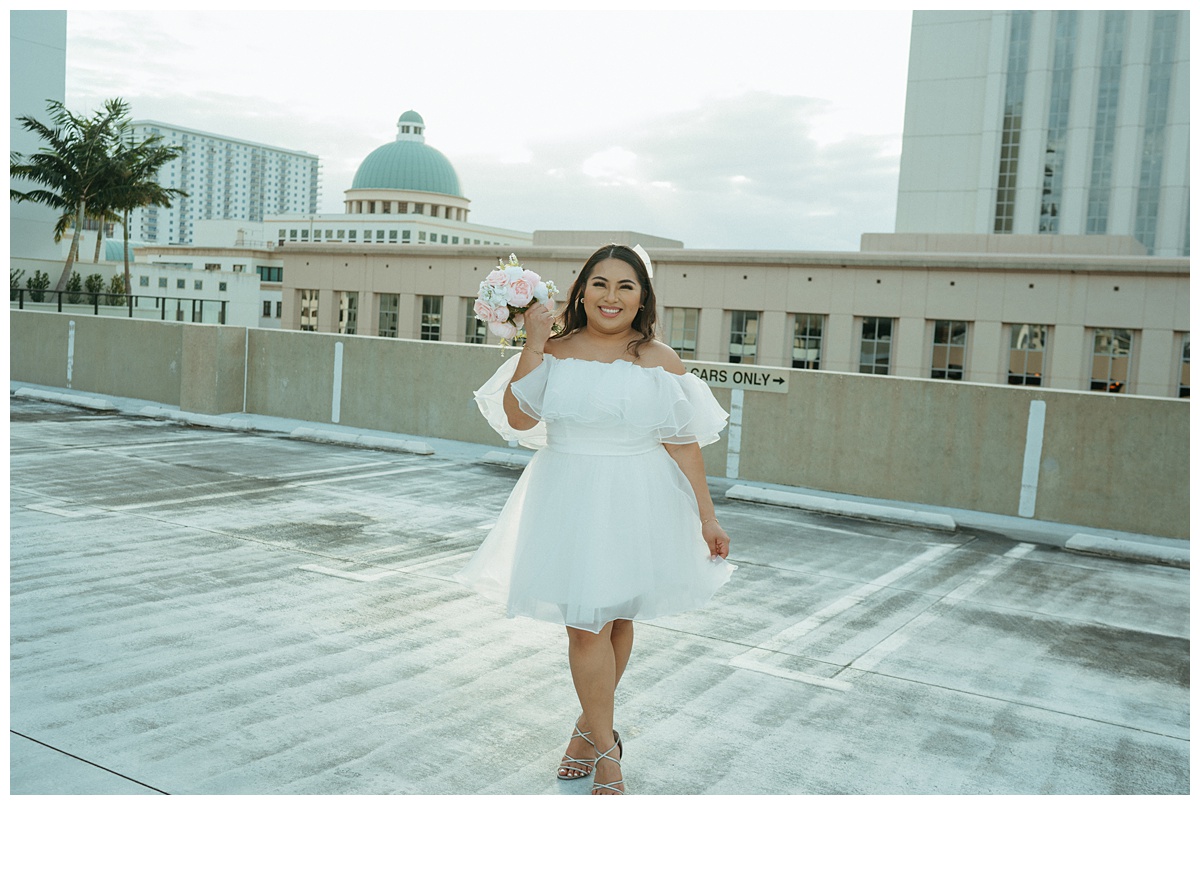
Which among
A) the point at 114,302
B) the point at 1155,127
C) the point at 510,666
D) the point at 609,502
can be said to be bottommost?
the point at 510,666

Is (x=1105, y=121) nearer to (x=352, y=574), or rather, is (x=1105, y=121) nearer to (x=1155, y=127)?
(x=1155, y=127)

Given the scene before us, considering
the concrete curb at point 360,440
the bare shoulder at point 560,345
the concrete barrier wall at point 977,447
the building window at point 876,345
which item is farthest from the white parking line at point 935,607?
the building window at point 876,345

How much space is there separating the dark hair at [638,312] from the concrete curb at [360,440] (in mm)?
10110

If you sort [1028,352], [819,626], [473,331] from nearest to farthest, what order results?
[819,626], [1028,352], [473,331]

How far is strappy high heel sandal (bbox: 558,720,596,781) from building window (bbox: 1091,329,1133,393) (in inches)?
1479

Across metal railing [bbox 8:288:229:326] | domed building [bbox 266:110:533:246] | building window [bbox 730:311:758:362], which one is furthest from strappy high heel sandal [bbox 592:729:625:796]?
domed building [bbox 266:110:533:246]

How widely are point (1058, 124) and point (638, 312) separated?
69462mm

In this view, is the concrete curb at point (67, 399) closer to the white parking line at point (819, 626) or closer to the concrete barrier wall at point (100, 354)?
the concrete barrier wall at point (100, 354)

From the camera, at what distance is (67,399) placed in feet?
60.0

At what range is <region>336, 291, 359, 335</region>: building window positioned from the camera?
175 feet

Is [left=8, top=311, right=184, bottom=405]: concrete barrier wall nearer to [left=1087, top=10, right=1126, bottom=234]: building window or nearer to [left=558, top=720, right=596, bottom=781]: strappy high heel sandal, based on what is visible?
[left=558, top=720, right=596, bottom=781]: strappy high heel sandal

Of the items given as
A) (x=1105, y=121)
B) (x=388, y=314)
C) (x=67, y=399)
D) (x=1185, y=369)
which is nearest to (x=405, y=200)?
(x=388, y=314)

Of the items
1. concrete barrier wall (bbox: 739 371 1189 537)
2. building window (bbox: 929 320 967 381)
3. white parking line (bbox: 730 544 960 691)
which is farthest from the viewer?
building window (bbox: 929 320 967 381)
